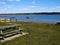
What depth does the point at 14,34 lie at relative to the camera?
15.8 metres

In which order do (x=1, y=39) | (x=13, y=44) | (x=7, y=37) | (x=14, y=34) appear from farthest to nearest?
1. (x=14, y=34)
2. (x=7, y=37)
3. (x=1, y=39)
4. (x=13, y=44)

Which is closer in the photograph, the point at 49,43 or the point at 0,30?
the point at 49,43

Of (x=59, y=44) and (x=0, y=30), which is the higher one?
(x=0, y=30)

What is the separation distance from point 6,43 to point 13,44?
1.95ft

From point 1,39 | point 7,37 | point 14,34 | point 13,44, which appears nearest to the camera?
point 13,44

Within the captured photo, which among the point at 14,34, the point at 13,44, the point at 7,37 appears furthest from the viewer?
the point at 14,34

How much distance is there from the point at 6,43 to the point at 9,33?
9.82 ft

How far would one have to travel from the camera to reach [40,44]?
12023mm

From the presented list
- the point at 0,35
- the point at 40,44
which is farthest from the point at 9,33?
the point at 40,44

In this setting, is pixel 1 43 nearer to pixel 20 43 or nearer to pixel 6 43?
pixel 6 43

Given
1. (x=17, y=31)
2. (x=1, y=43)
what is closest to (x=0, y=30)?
(x=1, y=43)

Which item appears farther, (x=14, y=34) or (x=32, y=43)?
(x=14, y=34)

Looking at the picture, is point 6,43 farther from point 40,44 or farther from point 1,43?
point 40,44

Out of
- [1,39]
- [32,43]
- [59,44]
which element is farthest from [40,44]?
[1,39]
